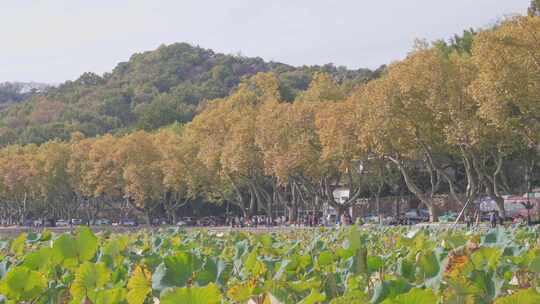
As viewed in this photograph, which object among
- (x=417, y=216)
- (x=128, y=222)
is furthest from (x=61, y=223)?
(x=417, y=216)

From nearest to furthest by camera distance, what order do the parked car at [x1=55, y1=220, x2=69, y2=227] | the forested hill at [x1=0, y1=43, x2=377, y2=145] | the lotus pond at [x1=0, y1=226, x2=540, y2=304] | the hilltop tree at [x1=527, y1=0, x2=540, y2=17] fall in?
the lotus pond at [x1=0, y1=226, x2=540, y2=304] < the hilltop tree at [x1=527, y1=0, x2=540, y2=17] < the parked car at [x1=55, y1=220, x2=69, y2=227] < the forested hill at [x1=0, y1=43, x2=377, y2=145]

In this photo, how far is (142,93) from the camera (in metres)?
152

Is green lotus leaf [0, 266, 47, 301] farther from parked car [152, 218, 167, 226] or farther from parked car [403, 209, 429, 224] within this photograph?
parked car [152, 218, 167, 226]

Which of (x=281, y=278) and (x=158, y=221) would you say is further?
(x=158, y=221)

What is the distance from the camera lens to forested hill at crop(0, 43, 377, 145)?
107 m

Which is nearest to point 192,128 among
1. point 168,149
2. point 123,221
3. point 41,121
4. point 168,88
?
point 168,149

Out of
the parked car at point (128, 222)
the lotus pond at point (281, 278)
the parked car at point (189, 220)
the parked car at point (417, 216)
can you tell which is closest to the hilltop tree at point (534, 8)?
the parked car at point (417, 216)

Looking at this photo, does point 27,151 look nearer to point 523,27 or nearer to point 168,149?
point 168,149

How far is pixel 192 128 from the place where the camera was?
57.2m

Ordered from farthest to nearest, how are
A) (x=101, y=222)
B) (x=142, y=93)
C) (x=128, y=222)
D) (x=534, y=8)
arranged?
(x=142, y=93) → (x=128, y=222) → (x=101, y=222) → (x=534, y=8)

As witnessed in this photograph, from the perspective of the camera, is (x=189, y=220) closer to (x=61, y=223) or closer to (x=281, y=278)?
(x=61, y=223)

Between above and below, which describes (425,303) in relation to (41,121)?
below

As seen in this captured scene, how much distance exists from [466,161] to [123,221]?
1701 inches

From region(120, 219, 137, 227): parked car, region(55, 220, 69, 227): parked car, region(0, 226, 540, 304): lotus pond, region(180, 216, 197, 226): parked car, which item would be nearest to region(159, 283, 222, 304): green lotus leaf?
region(0, 226, 540, 304): lotus pond
